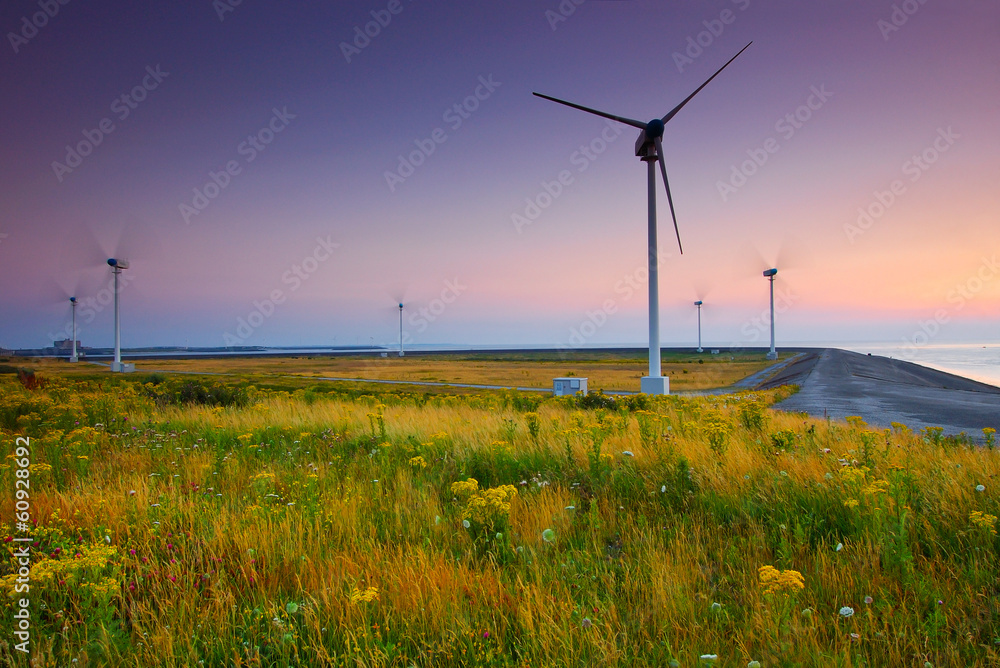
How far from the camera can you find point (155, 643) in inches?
116

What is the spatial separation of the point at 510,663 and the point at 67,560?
311cm

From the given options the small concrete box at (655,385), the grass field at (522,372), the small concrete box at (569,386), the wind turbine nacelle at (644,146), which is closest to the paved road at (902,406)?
the small concrete box at (655,385)

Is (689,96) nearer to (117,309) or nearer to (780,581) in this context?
(780,581)

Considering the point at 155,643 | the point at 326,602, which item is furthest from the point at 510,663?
the point at 155,643

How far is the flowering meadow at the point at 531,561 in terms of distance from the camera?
2949 millimetres

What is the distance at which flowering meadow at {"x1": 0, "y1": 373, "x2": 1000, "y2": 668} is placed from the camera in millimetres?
2949

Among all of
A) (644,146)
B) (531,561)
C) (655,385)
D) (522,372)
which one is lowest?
(522,372)

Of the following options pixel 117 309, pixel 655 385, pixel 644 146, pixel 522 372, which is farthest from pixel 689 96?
pixel 117 309

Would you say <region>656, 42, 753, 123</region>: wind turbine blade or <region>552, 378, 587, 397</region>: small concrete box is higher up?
<region>656, 42, 753, 123</region>: wind turbine blade

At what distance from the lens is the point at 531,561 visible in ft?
12.8

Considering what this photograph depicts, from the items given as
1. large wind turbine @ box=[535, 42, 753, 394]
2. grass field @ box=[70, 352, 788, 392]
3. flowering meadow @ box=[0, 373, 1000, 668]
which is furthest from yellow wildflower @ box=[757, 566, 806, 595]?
grass field @ box=[70, 352, 788, 392]

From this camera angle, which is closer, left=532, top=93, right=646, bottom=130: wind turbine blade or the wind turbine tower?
left=532, top=93, right=646, bottom=130: wind turbine blade

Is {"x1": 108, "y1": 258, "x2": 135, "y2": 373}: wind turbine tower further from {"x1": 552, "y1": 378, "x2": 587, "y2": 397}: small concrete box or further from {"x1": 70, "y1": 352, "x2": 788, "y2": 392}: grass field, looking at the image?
{"x1": 552, "y1": 378, "x2": 587, "y2": 397}: small concrete box

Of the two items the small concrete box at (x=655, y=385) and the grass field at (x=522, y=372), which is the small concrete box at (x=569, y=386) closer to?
the small concrete box at (x=655, y=385)
